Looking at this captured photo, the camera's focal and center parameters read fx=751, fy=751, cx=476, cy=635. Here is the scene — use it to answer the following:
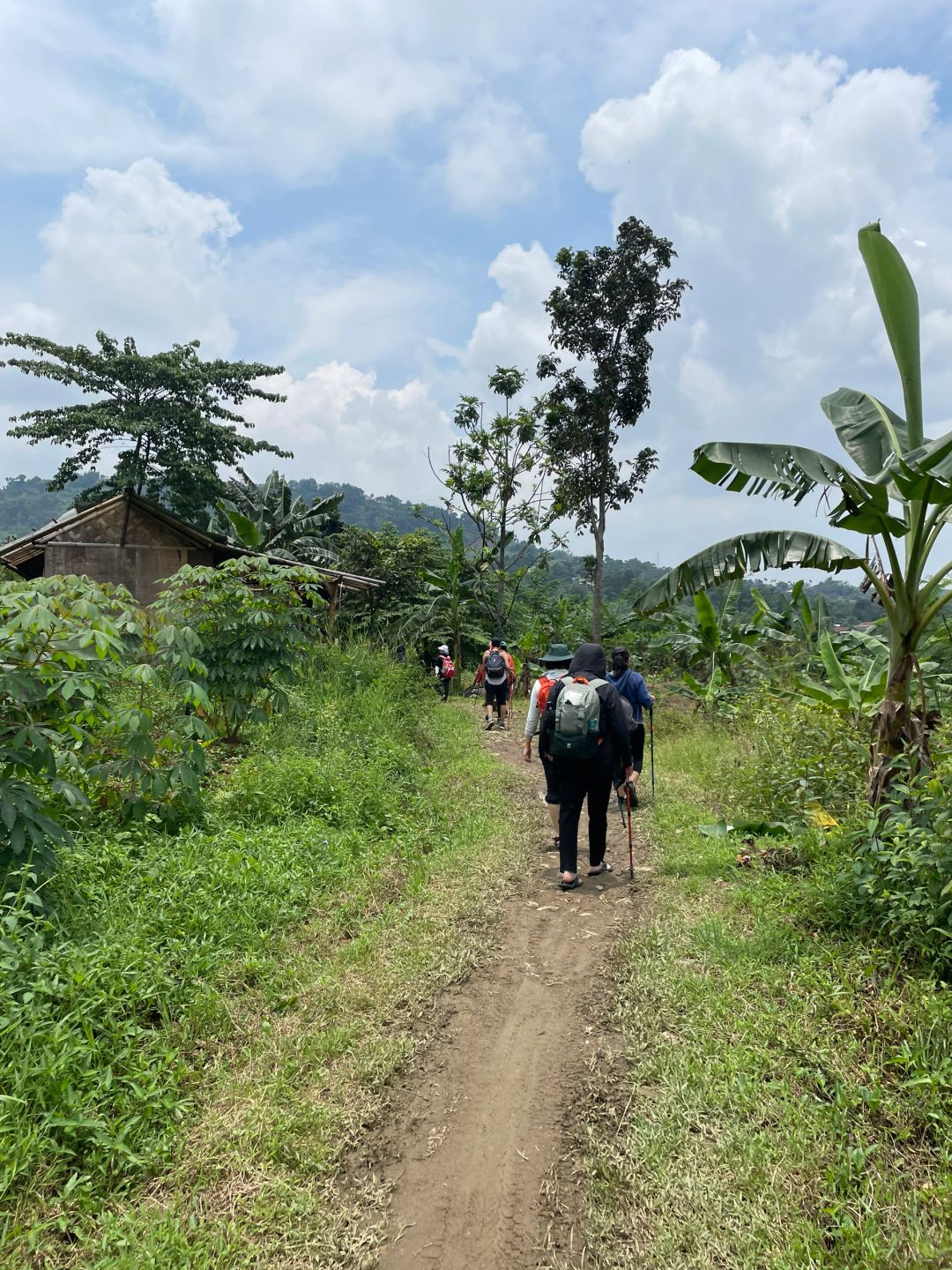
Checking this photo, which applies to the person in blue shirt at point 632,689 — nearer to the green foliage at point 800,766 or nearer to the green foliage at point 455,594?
the green foliage at point 800,766

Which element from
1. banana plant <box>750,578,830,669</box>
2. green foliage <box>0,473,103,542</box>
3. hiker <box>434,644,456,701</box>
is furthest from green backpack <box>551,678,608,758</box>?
green foliage <box>0,473,103,542</box>

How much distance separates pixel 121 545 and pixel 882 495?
1475 centimetres

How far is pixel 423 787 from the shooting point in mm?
→ 8555

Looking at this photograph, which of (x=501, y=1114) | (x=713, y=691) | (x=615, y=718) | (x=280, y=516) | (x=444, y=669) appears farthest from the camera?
(x=280, y=516)

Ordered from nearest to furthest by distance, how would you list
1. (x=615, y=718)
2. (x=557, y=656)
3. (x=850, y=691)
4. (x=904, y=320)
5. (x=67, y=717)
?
(x=67, y=717)
(x=904, y=320)
(x=615, y=718)
(x=850, y=691)
(x=557, y=656)

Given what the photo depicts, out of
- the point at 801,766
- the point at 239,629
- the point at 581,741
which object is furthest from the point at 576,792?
the point at 239,629

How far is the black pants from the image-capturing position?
559 centimetres

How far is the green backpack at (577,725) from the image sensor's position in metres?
5.37

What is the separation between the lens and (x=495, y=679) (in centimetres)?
1320

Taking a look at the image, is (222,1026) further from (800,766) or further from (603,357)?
(603,357)

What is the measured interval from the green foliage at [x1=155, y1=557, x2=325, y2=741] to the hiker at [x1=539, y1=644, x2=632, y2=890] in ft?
10.6

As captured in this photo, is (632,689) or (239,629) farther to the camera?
(632,689)

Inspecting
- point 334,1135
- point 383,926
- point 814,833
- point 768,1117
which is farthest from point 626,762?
point 334,1135

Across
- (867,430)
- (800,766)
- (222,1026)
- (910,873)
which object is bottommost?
(222,1026)
